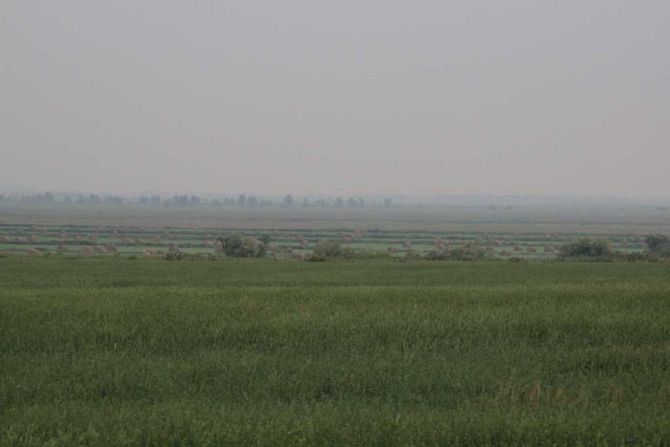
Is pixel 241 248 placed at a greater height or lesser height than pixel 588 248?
lesser

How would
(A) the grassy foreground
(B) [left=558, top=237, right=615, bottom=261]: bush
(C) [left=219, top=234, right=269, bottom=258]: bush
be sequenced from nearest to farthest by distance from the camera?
1. (A) the grassy foreground
2. (B) [left=558, top=237, right=615, bottom=261]: bush
3. (C) [left=219, top=234, right=269, bottom=258]: bush

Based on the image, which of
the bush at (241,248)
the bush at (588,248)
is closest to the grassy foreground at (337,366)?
the bush at (588,248)

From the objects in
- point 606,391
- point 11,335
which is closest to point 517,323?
point 606,391

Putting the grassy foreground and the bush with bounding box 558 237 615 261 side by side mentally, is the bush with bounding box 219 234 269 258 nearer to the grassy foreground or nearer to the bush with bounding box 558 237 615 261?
the bush with bounding box 558 237 615 261

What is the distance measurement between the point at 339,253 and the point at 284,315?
3600 cm

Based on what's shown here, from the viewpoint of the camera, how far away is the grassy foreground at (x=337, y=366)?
32.1 feet

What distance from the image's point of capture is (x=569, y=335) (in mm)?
16031

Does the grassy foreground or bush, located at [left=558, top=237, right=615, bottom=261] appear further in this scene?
bush, located at [left=558, top=237, right=615, bottom=261]

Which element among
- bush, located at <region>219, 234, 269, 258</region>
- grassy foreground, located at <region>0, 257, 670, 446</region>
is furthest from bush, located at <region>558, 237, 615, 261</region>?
grassy foreground, located at <region>0, 257, 670, 446</region>

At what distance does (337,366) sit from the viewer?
13.1 meters

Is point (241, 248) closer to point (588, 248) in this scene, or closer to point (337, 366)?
point (588, 248)

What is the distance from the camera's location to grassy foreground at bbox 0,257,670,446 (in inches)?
386

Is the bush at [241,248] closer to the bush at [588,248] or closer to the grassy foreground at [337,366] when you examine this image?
the bush at [588,248]

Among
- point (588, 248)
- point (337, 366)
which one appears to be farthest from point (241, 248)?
point (337, 366)
